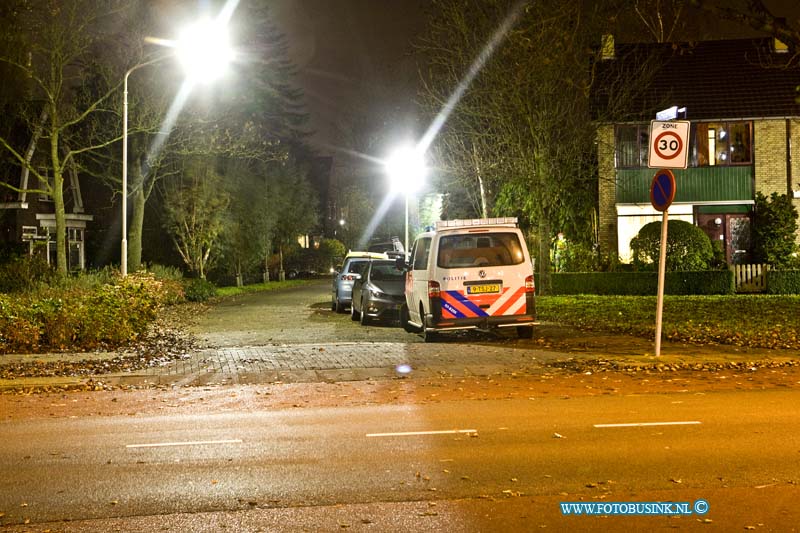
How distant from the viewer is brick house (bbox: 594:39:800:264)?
114 feet

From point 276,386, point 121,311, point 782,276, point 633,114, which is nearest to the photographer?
point 276,386

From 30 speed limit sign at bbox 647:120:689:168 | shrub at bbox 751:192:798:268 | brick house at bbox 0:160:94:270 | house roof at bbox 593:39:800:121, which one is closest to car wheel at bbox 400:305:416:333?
30 speed limit sign at bbox 647:120:689:168

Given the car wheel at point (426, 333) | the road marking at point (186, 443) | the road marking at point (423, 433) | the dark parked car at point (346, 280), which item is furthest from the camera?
the dark parked car at point (346, 280)

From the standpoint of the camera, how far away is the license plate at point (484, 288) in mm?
16438

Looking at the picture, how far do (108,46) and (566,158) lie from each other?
1711 centimetres

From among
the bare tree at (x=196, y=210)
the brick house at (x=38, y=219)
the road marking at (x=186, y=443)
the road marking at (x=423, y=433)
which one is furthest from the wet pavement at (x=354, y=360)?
the bare tree at (x=196, y=210)

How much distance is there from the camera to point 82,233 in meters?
45.8

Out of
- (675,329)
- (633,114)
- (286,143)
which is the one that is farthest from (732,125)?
(286,143)

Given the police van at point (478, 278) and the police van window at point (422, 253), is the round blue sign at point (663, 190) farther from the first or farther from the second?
the police van window at point (422, 253)

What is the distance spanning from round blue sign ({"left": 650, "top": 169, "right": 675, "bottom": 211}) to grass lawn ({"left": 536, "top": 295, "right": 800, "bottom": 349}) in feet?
12.9

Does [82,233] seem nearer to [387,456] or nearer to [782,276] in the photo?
[782,276]

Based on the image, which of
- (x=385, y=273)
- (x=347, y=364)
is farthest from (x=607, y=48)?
(x=347, y=364)

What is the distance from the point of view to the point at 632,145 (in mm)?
35281

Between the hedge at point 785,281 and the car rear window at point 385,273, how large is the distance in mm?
14314
